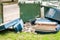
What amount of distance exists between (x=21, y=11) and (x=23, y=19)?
391mm

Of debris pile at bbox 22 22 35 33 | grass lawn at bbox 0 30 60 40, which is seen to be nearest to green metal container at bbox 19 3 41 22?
debris pile at bbox 22 22 35 33

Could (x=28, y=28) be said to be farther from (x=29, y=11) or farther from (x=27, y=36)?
(x=29, y=11)

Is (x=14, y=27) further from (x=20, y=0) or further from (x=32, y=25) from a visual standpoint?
(x=20, y=0)

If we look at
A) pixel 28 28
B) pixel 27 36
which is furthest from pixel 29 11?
pixel 27 36

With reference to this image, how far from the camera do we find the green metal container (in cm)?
888

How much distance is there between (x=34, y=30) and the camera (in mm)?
7520

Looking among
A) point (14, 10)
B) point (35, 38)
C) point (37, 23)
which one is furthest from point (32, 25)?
point (35, 38)

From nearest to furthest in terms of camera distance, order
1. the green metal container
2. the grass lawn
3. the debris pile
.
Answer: the grass lawn
the debris pile
the green metal container

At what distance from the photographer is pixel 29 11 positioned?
8.94m

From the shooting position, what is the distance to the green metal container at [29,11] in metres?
8.88

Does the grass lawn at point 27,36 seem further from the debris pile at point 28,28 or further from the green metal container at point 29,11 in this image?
the green metal container at point 29,11

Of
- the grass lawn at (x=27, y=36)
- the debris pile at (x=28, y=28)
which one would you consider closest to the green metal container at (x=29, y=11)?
the debris pile at (x=28, y=28)

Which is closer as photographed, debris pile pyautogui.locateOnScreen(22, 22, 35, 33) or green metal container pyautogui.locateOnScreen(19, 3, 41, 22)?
debris pile pyautogui.locateOnScreen(22, 22, 35, 33)

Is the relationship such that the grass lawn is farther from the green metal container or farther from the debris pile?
the green metal container
